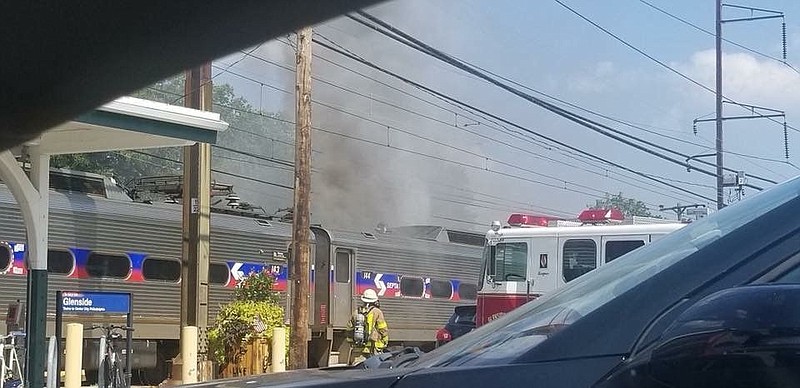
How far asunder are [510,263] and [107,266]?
22.7 ft

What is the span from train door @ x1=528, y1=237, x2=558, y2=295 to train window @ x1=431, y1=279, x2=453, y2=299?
1003 cm

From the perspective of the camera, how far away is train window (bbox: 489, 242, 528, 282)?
15047 mm

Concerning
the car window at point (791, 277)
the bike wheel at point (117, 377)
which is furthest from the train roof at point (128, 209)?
the car window at point (791, 277)

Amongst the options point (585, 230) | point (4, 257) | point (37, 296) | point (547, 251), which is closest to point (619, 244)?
point (585, 230)

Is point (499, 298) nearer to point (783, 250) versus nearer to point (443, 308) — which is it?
point (443, 308)

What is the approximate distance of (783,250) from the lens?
89.3 inches

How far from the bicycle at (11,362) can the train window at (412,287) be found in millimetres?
11877

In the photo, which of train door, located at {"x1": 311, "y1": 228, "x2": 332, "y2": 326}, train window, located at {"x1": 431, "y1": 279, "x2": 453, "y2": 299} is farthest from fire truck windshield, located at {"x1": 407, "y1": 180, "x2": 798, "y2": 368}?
train window, located at {"x1": 431, "y1": 279, "x2": 453, "y2": 299}

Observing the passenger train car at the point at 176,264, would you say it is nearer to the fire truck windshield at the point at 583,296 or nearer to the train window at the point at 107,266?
the train window at the point at 107,266

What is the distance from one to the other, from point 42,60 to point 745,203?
5735mm

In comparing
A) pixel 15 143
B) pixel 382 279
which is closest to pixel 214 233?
pixel 382 279

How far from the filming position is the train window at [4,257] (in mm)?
16062

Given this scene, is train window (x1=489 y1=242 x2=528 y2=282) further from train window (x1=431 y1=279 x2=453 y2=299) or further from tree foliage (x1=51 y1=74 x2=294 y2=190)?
tree foliage (x1=51 y1=74 x2=294 y2=190)

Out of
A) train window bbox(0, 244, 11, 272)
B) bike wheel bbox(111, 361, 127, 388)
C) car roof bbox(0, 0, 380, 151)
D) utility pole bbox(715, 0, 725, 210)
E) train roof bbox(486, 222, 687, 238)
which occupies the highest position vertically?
utility pole bbox(715, 0, 725, 210)
